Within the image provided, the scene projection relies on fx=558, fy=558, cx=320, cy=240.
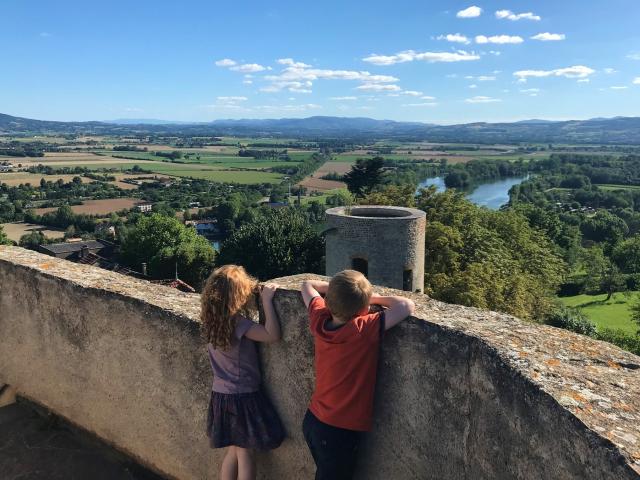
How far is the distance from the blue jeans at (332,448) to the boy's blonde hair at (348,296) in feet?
2.01

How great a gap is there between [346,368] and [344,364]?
22mm

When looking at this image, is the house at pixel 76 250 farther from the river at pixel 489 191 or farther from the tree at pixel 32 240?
the river at pixel 489 191

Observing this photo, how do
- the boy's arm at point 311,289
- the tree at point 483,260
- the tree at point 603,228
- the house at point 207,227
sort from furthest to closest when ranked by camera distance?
1. the house at point 207,227
2. the tree at point 603,228
3. the tree at point 483,260
4. the boy's arm at point 311,289

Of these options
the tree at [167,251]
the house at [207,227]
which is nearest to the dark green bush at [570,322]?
the tree at [167,251]

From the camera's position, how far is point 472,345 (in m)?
2.54

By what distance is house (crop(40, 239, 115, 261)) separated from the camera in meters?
44.6

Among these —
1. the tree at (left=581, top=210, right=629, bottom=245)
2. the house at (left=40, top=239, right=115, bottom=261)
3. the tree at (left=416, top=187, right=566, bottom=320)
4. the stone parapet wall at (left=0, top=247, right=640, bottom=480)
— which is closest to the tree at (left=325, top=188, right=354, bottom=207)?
the tree at (left=416, top=187, right=566, bottom=320)

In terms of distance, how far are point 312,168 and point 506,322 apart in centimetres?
13407

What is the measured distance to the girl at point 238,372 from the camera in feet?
10.2

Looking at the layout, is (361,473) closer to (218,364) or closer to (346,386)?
(346,386)

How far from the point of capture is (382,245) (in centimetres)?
1580

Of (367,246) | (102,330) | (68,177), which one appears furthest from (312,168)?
(102,330)

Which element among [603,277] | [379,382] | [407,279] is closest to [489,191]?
[603,277]

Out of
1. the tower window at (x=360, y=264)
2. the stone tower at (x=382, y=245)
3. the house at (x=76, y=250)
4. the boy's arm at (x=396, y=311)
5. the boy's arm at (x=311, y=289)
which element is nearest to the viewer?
the boy's arm at (x=396, y=311)
